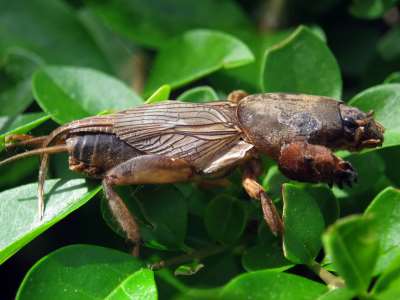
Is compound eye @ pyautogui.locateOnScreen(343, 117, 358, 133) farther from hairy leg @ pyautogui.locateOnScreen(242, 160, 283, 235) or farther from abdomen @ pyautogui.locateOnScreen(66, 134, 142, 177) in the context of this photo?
abdomen @ pyautogui.locateOnScreen(66, 134, 142, 177)

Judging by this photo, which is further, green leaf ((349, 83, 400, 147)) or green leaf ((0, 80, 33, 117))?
green leaf ((0, 80, 33, 117))

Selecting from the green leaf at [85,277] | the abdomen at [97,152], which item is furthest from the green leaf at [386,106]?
the green leaf at [85,277]

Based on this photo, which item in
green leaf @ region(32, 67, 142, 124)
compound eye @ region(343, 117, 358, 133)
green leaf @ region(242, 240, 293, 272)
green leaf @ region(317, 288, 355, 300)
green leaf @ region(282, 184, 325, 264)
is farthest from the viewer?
green leaf @ region(32, 67, 142, 124)

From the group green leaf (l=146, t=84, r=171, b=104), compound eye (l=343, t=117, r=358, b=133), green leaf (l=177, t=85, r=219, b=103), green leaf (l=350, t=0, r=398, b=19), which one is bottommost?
compound eye (l=343, t=117, r=358, b=133)

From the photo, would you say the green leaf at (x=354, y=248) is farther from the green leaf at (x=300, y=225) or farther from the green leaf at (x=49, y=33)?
the green leaf at (x=49, y=33)

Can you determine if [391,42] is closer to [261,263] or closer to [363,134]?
[363,134]

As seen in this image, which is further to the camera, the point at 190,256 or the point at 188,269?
the point at 190,256

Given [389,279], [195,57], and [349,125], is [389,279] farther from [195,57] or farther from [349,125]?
[195,57]

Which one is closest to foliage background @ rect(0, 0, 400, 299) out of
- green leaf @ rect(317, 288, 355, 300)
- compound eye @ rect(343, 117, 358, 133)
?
green leaf @ rect(317, 288, 355, 300)

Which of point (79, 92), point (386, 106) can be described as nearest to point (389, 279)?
point (386, 106)
